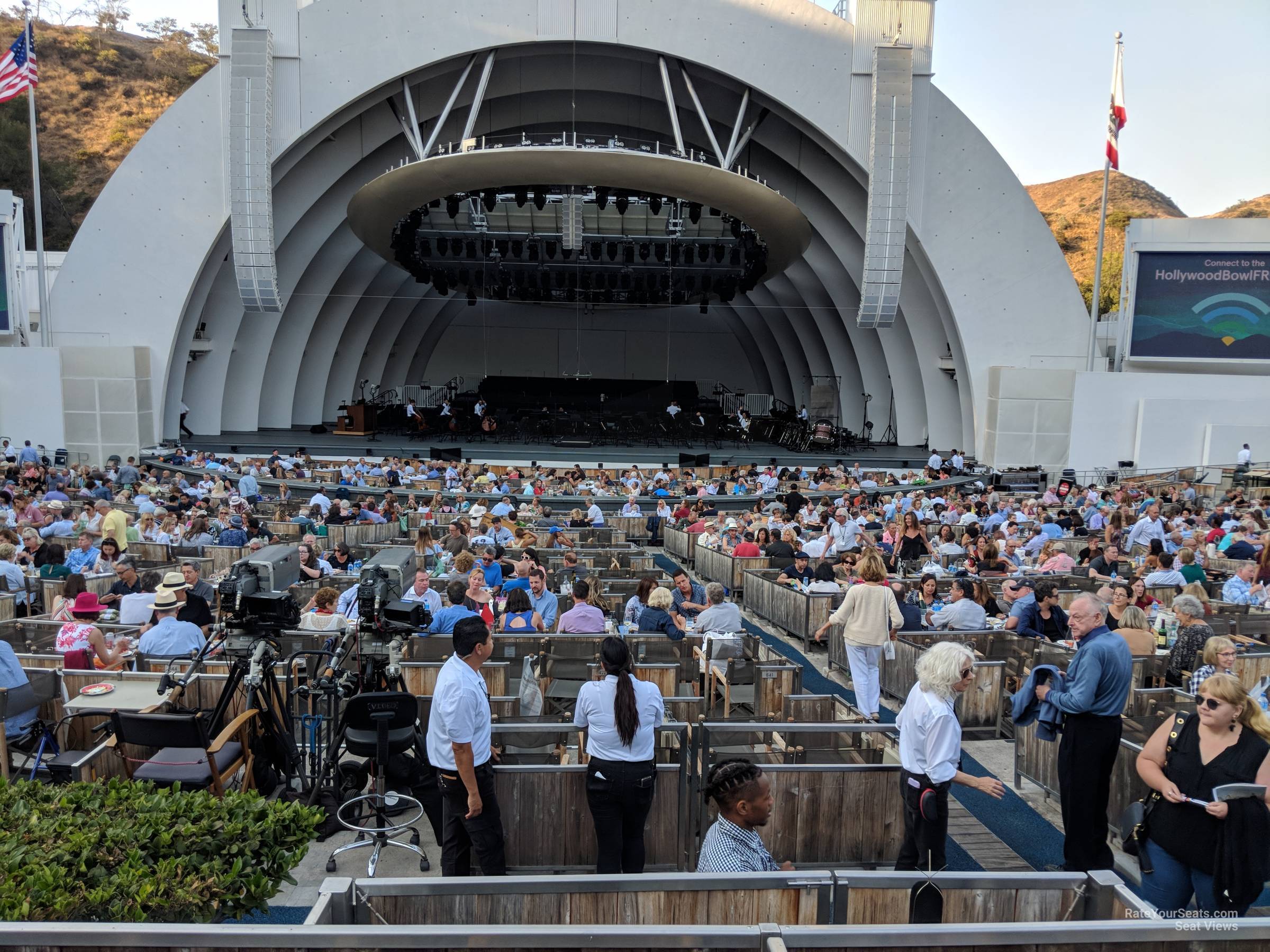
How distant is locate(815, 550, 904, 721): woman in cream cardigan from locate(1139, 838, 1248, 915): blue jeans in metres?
2.72

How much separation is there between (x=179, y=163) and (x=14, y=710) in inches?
908

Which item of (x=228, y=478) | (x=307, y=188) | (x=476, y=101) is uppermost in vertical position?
(x=476, y=101)

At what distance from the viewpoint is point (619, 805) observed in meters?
4.10

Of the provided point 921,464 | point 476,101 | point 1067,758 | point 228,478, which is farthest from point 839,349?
point 1067,758

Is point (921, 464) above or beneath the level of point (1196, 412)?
beneath

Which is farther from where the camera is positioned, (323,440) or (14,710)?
(323,440)

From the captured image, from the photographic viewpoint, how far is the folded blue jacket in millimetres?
4305

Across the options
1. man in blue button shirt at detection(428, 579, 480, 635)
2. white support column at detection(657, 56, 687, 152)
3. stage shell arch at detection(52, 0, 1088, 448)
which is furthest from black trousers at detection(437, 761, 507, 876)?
stage shell arch at detection(52, 0, 1088, 448)

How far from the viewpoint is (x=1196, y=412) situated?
23.9 metres

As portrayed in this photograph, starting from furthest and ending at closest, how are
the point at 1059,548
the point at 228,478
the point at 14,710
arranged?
the point at 228,478, the point at 1059,548, the point at 14,710

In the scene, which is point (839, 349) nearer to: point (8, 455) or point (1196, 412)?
point (1196, 412)

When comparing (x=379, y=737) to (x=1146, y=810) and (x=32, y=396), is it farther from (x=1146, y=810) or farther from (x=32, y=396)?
(x=32, y=396)

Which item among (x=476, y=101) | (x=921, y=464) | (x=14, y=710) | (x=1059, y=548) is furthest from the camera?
(x=921, y=464)

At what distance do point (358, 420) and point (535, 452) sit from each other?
7966 millimetres
